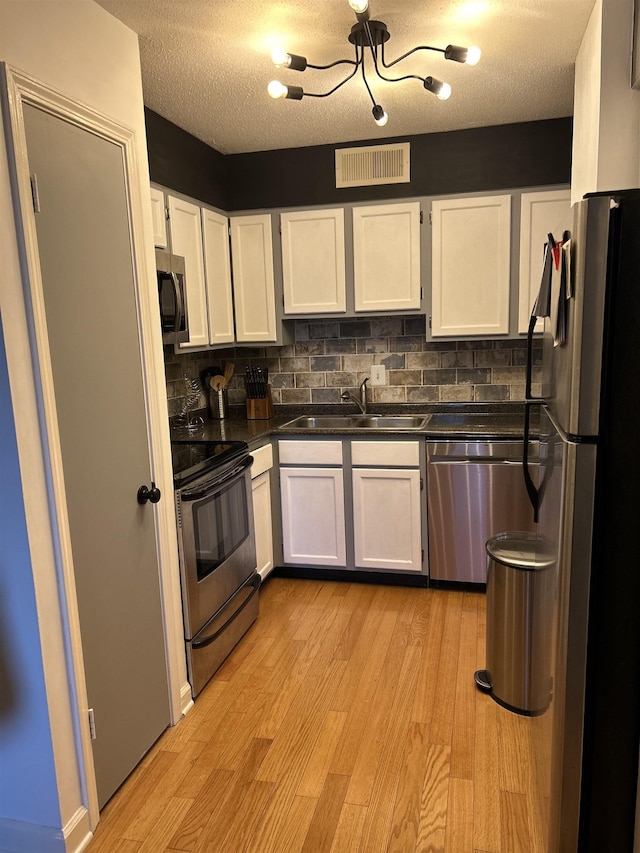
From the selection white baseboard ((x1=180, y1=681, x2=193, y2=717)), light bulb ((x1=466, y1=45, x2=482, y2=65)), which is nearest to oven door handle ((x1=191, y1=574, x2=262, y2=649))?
white baseboard ((x1=180, y1=681, x2=193, y2=717))

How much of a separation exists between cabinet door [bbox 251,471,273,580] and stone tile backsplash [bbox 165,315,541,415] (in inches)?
27.4

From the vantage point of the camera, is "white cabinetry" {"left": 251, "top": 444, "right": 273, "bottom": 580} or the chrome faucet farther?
the chrome faucet

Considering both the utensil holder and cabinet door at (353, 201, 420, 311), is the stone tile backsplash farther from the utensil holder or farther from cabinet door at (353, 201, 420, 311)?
cabinet door at (353, 201, 420, 311)

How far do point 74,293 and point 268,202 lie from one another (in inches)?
82.1

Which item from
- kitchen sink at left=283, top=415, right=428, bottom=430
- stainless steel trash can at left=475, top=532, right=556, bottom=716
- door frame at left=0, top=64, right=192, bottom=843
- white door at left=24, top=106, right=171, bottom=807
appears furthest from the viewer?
kitchen sink at left=283, top=415, right=428, bottom=430

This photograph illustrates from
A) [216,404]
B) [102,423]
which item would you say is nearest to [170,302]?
[102,423]

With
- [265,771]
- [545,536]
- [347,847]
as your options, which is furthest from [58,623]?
[545,536]

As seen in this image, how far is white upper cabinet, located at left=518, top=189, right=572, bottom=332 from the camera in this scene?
3.19 meters

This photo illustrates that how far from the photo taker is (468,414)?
3.72 m

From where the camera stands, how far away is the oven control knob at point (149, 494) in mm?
2078

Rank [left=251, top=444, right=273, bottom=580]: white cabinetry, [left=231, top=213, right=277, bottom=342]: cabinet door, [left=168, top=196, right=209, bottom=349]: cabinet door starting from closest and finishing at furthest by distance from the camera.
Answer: [left=168, top=196, right=209, bottom=349]: cabinet door < [left=251, top=444, right=273, bottom=580]: white cabinetry < [left=231, top=213, right=277, bottom=342]: cabinet door

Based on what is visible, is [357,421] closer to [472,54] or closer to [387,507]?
[387,507]

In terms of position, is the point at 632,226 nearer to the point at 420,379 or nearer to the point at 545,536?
the point at 545,536

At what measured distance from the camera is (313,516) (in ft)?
11.4
